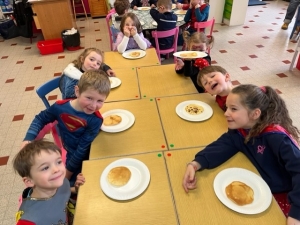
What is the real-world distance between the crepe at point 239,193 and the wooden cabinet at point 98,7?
22.8 ft

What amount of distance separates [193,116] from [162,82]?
0.62 m

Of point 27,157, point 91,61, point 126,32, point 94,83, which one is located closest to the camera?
point 27,157

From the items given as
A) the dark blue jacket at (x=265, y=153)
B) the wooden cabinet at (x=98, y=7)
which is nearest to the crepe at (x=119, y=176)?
the dark blue jacket at (x=265, y=153)

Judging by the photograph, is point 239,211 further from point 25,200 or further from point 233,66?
point 233,66

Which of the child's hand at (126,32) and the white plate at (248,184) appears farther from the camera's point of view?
the child's hand at (126,32)

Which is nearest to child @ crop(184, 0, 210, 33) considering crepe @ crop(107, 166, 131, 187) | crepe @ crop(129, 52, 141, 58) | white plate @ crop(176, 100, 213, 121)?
crepe @ crop(129, 52, 141, 58)

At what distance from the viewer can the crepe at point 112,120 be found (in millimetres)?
1666

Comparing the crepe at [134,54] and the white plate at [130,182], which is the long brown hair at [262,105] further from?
the crepe at [134,54]

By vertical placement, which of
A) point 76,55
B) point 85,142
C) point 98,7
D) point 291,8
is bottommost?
point 76,55

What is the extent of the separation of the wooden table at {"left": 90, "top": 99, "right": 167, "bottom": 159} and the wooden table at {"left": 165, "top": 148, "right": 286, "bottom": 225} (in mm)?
203

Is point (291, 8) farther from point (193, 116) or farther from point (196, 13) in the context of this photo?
point (193, 116)

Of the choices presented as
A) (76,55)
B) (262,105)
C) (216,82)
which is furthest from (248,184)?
(76,55)

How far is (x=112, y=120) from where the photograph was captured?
5.56 ft

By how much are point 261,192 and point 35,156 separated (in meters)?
1.13
